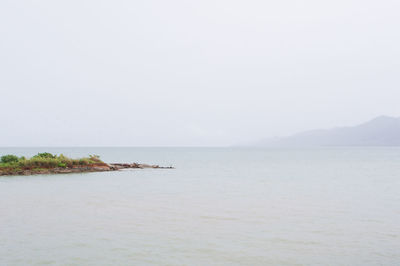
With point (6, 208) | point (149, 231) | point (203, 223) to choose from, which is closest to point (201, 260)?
point (149, 231)

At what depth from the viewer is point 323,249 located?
50.5 ft

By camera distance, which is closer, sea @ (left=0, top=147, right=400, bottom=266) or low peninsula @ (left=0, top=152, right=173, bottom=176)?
sea @ (left=0, top=147, right=400, bottom=266)

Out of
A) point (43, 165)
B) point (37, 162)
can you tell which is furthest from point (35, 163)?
point (43, 165)

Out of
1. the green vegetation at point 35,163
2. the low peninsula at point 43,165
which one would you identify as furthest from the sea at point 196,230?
the green vegetation at point 35,163

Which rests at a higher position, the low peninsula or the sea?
the low peninsula

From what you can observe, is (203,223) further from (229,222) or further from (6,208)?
(6,208)

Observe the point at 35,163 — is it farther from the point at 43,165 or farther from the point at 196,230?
the point at 196,230

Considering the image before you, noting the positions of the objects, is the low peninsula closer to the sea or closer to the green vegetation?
the green vegetation

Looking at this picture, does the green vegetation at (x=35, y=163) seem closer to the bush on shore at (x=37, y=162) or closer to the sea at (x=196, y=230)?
the bush on shore at (x=37, y=162)

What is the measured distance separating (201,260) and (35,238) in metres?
8.59

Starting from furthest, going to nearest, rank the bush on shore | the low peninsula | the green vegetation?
the bush on shore < the green vegetation < the low peninsula

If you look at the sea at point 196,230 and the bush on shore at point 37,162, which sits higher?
the bush on shore at point 37,162

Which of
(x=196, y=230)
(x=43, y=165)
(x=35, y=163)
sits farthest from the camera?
(x=43, y=165)

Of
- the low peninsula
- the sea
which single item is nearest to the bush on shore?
the low peninsula
